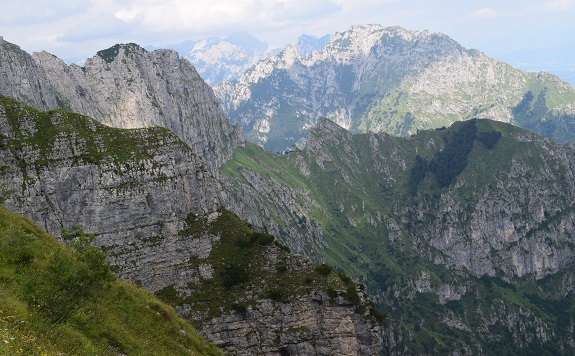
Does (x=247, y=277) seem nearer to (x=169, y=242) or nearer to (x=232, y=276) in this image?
(x=232, y=276)

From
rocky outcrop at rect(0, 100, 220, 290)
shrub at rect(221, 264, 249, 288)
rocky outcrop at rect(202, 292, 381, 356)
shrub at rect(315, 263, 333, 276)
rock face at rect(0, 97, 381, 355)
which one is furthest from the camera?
shrub at rect(315, 263, 333, 276)

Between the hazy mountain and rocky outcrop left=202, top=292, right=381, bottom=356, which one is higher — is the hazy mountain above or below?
above

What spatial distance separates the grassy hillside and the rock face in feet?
200

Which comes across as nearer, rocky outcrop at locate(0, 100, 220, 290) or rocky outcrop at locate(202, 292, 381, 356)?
rocky outcrop at locate(202, 292, 381, 356)

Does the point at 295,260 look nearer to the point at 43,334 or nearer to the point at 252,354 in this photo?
the point at 252,354

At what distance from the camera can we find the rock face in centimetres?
11575

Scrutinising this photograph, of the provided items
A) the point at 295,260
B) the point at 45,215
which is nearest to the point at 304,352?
the point at 295,260

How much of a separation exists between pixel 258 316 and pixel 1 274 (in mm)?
83548

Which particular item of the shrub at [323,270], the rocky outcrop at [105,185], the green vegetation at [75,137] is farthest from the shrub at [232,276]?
the green vegetation at [75,137]

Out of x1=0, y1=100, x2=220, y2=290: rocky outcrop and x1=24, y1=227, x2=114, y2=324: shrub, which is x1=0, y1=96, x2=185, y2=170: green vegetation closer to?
x1=0, y1=100, x2=220, y2=290: rocky outcrop

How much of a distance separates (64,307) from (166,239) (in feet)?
303

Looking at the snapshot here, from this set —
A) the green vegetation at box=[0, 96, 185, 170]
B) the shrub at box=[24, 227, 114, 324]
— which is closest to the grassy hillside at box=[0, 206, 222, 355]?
the shrub at box=[24, 227, 114, 324]

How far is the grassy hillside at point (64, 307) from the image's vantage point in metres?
30.6

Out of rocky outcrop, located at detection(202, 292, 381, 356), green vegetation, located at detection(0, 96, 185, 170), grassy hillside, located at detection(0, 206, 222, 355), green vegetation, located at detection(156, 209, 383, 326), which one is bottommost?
rocky outcrop, located at detection(202, 292, 381, 356)
